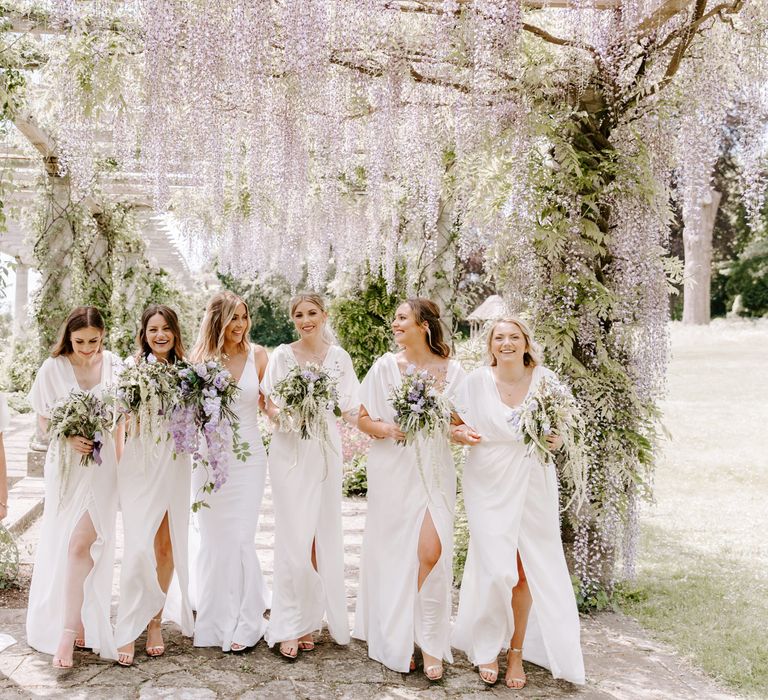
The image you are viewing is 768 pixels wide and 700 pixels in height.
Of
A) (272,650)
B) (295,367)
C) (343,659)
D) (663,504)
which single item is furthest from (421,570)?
(663,504)

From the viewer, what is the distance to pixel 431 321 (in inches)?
132

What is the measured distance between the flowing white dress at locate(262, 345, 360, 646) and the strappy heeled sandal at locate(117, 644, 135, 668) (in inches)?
21.8

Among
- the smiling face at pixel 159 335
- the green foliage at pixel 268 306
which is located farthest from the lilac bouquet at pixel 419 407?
the green foliage at pixel 268 306

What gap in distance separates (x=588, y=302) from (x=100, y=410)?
2450 mm

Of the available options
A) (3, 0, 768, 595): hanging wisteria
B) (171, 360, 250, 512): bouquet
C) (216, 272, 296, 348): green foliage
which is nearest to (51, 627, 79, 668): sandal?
(171, 360, 250, 512): bouquet

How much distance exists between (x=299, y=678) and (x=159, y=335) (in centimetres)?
151

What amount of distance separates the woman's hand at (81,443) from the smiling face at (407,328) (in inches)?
52.2

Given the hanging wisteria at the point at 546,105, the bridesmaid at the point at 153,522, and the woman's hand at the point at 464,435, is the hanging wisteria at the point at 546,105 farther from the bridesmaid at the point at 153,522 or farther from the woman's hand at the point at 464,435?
the bridesmaid at the point at 153,522

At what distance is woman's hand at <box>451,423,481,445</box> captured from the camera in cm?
318

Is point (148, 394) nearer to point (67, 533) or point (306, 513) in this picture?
point (67, 533)

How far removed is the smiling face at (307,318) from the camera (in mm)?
3463

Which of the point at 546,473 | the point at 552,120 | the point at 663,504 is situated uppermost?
the point at 552,120

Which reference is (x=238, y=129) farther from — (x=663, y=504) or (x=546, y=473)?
(x=663, y=504)

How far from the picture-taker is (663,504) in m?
7.36
